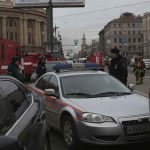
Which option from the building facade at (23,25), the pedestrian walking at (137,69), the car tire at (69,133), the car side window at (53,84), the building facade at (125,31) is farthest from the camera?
the building facade at (125,31)

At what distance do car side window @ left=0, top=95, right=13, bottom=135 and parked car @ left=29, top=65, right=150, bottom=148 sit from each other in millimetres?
3147

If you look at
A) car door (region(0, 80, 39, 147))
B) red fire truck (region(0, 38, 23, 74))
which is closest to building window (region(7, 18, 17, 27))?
red fire truck (region(0, 38, 23, 74))

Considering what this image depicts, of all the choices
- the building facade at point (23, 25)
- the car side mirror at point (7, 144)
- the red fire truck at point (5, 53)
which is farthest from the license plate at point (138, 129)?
the building facade at point (23, 25)

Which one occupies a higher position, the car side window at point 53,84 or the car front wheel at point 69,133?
the car side window at point 53,84

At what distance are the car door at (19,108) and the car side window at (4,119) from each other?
0.13 ft

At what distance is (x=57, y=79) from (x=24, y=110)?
435 cm

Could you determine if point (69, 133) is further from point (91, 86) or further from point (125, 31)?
point (125, 31)

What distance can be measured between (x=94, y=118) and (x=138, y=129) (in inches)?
27.9

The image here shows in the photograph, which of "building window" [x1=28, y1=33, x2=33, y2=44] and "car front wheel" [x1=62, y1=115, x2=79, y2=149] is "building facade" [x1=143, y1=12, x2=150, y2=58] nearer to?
"building window" [x1=28, y1=33, x2=33, y2=44]

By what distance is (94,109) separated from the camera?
7926mm

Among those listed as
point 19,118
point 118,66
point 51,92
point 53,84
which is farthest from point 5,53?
point 19,118

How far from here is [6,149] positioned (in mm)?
3402

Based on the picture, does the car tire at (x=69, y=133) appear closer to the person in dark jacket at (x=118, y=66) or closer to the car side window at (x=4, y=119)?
the car side window at (x=4, y=119)

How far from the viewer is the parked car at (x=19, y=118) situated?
13.0 ft
